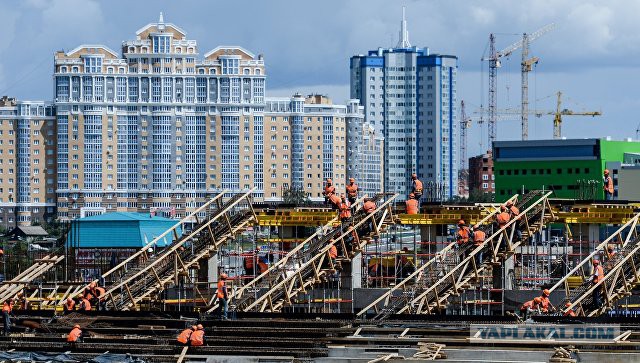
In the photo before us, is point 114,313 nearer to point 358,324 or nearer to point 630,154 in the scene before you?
point 358,324

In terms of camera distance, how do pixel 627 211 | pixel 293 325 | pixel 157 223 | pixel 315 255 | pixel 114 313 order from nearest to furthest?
1. pixel 293 325
2. pixel 114 313
3. pixel 315 255
4. pixel 627 211
5. pixel 157 223

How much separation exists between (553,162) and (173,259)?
114 meters

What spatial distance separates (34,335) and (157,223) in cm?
5320

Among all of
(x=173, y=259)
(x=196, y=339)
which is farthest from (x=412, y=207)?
(x=196, y=339)

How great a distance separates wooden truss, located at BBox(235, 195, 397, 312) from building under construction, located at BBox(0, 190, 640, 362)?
8cm

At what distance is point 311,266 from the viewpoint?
69.2 meters

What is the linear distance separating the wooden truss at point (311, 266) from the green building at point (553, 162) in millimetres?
105918

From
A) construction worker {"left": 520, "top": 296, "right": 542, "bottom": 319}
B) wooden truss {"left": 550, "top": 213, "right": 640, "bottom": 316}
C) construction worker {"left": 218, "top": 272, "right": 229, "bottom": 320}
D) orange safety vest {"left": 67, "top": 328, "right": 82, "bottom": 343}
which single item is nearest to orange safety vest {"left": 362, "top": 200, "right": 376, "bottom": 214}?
wooden truss {"left": 550, "top": 213, "right": 640, "bottom": 316}

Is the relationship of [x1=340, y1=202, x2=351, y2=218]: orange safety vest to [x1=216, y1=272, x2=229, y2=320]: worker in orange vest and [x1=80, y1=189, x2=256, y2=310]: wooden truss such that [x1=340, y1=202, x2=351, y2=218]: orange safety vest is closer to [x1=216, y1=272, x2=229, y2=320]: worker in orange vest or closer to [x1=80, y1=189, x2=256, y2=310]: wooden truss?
[x1=80, y1=189, x2=256, y2=310]: wooden truss

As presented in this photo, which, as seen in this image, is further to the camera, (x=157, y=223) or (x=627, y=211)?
(x=157, y=223)

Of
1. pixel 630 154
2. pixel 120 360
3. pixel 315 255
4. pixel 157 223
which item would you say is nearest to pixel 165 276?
pixel 315 255

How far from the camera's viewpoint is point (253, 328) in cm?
5784

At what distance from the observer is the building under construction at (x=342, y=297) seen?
175ft

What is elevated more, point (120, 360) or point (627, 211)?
point (627, 211)
